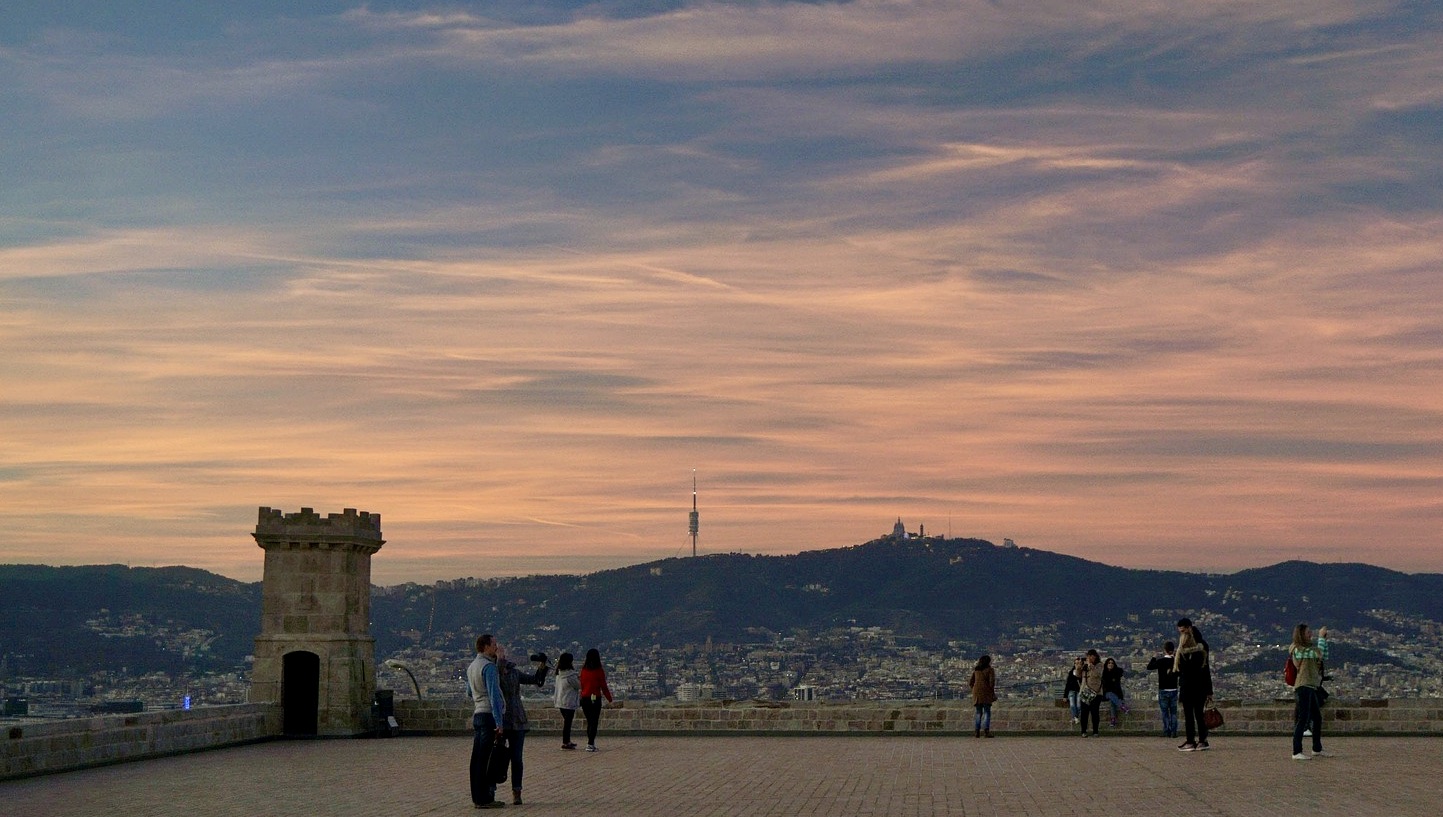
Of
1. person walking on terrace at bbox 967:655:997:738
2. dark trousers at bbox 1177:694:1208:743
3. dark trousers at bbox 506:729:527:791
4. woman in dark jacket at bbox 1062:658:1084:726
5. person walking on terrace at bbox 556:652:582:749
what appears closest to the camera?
dark trousers at bbox 506:729:527:791

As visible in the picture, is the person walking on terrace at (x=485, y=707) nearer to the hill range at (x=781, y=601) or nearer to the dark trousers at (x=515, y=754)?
the dark trousers at (x=515, y=754)

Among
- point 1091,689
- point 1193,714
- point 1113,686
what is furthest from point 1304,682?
point 1113,686

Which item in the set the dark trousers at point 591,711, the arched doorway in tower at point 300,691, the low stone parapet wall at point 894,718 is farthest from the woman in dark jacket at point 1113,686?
the arched doorway in tower at point 300,691

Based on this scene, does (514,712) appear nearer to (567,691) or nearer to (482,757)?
(482,757)

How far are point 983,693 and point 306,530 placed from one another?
38.8 feet

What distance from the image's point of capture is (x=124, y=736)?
2252 cm

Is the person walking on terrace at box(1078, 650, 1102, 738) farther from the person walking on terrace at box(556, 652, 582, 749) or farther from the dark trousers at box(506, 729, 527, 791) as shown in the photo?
the dark trousers at box(506, 729, 527, 791)

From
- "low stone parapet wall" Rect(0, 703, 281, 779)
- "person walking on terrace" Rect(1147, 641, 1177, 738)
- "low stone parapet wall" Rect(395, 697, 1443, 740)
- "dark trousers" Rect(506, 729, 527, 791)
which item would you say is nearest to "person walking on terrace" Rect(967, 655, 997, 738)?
"low stone parapet wall" Rect(395, 697, 1443, 740)

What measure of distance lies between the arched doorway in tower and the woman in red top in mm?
5858

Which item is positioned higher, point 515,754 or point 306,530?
point 306,530

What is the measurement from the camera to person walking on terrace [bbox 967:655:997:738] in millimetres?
27022

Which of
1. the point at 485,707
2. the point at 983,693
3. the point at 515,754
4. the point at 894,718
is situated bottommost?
the point at 894,718

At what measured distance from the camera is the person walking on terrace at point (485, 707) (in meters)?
16.8

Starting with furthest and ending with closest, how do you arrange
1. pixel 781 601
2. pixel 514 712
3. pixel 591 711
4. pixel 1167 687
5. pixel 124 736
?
pixel 781 601 → pixel 1167 687 → pixel 591 711 → pixel 124 736 → pixel 514 712
